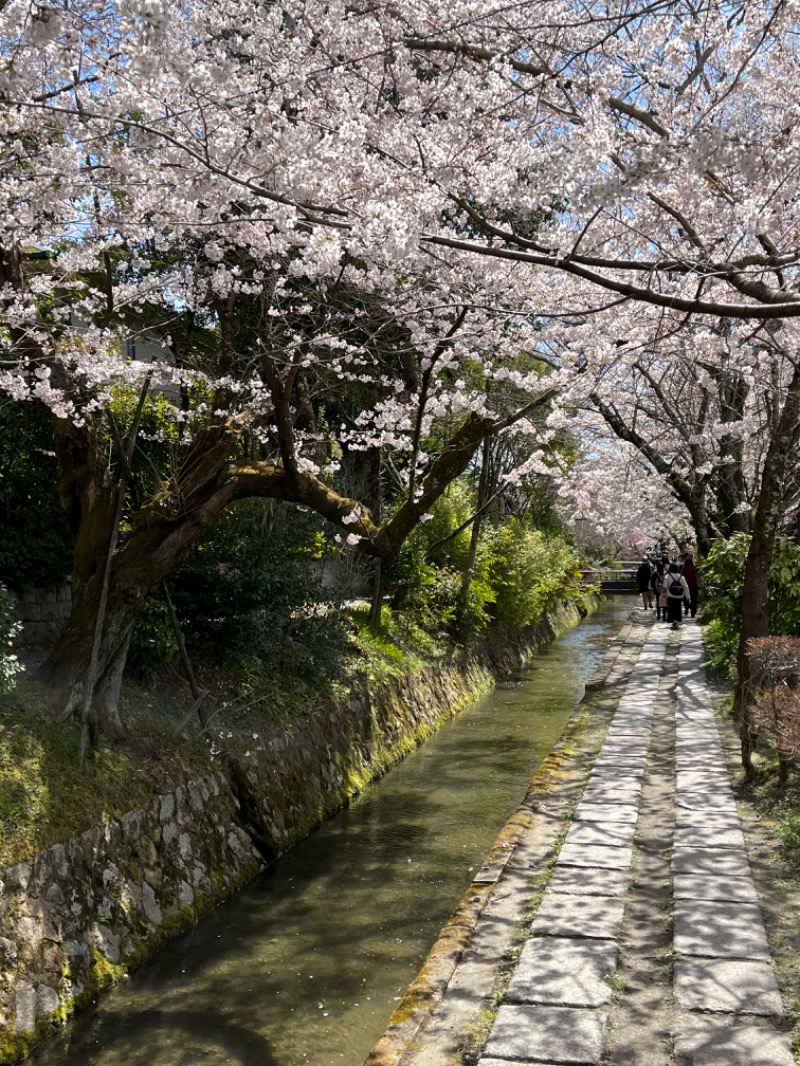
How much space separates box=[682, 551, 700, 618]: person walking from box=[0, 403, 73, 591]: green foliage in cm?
1589

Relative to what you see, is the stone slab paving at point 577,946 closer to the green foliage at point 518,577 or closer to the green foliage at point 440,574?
the green foliage at point 440,574

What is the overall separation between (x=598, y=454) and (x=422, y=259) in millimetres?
21881

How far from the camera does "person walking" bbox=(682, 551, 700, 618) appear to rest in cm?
2159

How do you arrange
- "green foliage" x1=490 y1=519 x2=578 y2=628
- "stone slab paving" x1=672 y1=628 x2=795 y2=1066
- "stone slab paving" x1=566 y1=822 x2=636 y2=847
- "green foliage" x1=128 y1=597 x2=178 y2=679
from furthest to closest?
1. "green foliage" x1=490 y1=519 x2=578 y2=628
2. "green foliage" x1=128 y1=597 x2=178 y2=679
3. "stone slab paving" x1=566 y1=822 x2=636 y2=847
4. "stone slab paving" x1=672 y1=628 x2=795 y2=1066

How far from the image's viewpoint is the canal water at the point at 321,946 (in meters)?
5.14

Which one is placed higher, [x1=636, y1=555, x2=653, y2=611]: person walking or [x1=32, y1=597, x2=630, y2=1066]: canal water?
[x1=636, y1=555, x2=653, y2=611]: person walking

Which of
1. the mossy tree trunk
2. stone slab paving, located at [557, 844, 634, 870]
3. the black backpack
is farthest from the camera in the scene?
the black backpack

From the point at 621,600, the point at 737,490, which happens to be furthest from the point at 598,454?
the point at 737,490

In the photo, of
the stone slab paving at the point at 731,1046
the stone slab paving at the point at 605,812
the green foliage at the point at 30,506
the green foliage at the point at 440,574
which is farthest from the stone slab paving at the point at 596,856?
the green foliage at the point at 440,574

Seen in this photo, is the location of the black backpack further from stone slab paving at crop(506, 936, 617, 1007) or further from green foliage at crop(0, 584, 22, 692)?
green foliage at crop(0, 584, 22, 692)

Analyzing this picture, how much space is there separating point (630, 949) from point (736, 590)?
8.06 meters

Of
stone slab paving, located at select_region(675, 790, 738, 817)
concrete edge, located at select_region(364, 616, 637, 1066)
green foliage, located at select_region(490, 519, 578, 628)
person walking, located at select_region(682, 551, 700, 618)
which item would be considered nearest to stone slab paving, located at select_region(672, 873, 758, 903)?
concrete edge, located at select_region(364, 616, 637, 1066)

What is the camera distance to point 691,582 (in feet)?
73.0

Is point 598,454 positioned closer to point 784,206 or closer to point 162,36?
point 784,206
